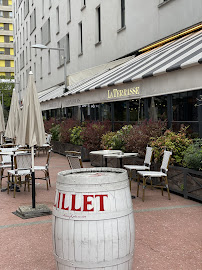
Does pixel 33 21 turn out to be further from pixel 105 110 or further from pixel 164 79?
pixel 164 79

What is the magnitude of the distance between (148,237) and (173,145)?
323cm

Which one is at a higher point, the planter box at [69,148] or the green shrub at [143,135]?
the green shrub at [143,135]

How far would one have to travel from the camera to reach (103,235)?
10.2 feet

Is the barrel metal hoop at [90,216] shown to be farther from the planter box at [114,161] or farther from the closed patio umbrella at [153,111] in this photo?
the closed patio umbrella at [153,111]

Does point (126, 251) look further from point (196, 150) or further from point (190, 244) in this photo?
point (196, 150)

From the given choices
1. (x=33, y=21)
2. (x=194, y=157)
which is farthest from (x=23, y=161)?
(x=33, y=21)

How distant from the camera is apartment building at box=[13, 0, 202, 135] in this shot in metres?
8.91

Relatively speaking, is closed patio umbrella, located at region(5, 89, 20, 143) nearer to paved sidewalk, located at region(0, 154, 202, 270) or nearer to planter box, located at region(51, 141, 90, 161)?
planter box, located at region(51, 141, 90, 161)

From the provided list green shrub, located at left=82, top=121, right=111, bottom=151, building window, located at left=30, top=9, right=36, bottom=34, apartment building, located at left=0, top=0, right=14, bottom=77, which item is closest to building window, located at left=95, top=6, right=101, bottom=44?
green shrub, located at left=82, top=121, right=111, bottom=151

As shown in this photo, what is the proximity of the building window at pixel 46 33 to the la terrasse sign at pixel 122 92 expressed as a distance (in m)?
20.0

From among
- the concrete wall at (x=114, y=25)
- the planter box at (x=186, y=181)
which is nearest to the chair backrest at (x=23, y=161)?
the planter box at (x=186, y=181)

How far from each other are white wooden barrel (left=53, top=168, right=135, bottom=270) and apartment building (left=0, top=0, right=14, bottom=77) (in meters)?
67.5

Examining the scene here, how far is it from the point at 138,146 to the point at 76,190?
592cm

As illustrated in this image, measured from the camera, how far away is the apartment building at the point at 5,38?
66.6m
